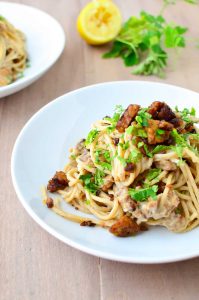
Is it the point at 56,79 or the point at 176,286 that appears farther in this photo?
the point at 56,79

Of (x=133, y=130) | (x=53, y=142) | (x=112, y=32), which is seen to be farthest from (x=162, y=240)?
(x=112, y=32)

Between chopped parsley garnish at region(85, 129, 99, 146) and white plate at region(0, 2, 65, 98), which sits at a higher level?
chopped parsley garnish at region(85, 129, 99, 146)

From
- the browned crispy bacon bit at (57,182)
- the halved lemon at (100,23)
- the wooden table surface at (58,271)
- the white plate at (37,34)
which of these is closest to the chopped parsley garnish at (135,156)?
the browned crispy bacon bit at (57,182)

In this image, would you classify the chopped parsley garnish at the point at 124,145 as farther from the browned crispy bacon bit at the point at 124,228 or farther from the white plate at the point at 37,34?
the white plate at the point at 37,34

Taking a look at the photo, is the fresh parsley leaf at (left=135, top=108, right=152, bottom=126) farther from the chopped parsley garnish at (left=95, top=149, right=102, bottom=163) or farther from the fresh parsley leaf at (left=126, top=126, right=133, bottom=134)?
the chopped parsley garnish at (left=95, top=149, right=102, bottom=163)

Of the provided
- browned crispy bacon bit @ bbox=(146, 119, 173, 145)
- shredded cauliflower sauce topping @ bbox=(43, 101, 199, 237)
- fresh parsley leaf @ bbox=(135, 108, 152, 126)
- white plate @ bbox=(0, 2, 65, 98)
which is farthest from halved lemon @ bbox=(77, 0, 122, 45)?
browned crispy bacon bit @ bbox=(146, 119, 173, 145)

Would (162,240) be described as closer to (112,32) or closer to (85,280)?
(85,280)

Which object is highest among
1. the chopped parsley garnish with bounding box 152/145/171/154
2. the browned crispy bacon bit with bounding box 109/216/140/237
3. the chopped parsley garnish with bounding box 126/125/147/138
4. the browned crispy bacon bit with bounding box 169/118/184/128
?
the browned crispy bacon bit with bounding box 169/118/184/128
